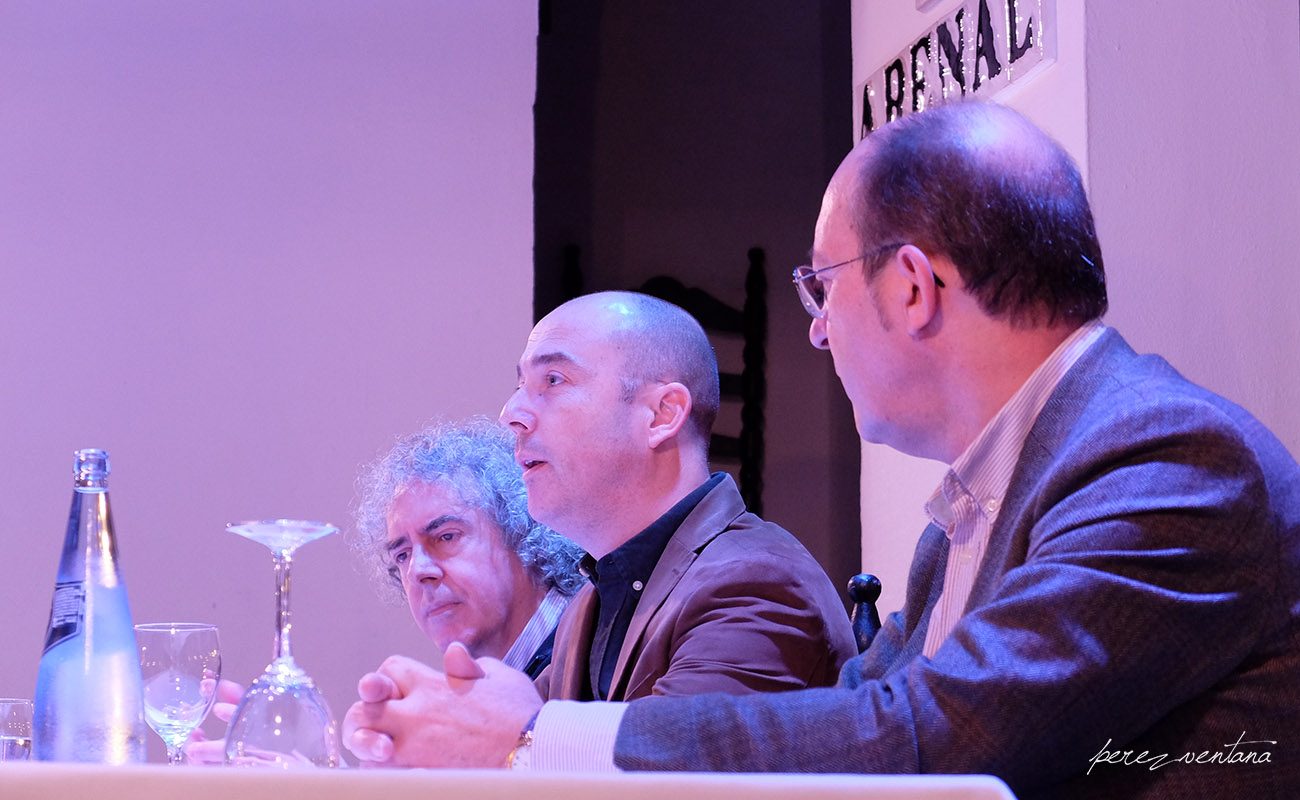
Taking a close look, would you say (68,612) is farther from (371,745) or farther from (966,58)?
(966,58)

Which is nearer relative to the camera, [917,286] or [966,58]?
[917,286]

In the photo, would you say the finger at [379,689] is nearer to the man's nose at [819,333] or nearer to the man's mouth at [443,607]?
the man's nose at [819,333]

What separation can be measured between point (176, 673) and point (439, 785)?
0.81 metres

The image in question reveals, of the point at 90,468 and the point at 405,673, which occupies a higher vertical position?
the point at 90,468

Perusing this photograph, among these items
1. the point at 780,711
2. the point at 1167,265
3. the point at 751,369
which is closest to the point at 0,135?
the point at 751,369

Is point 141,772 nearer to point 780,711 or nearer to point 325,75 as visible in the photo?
point 780,711

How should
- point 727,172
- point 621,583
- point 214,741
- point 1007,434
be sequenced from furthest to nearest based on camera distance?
1. point 727,172
2. point 621,583
3. point 214,741
4. point 1007,434

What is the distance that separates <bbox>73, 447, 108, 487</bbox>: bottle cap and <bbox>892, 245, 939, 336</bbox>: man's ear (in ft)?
2.57

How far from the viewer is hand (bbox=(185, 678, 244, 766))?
4.64 feet

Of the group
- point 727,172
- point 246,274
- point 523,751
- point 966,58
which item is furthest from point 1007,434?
point 246,274

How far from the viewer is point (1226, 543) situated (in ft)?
3.42

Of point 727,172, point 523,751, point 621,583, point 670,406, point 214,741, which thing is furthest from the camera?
point 727,172

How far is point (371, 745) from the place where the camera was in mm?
1180

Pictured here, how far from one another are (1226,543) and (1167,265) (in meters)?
1.12
